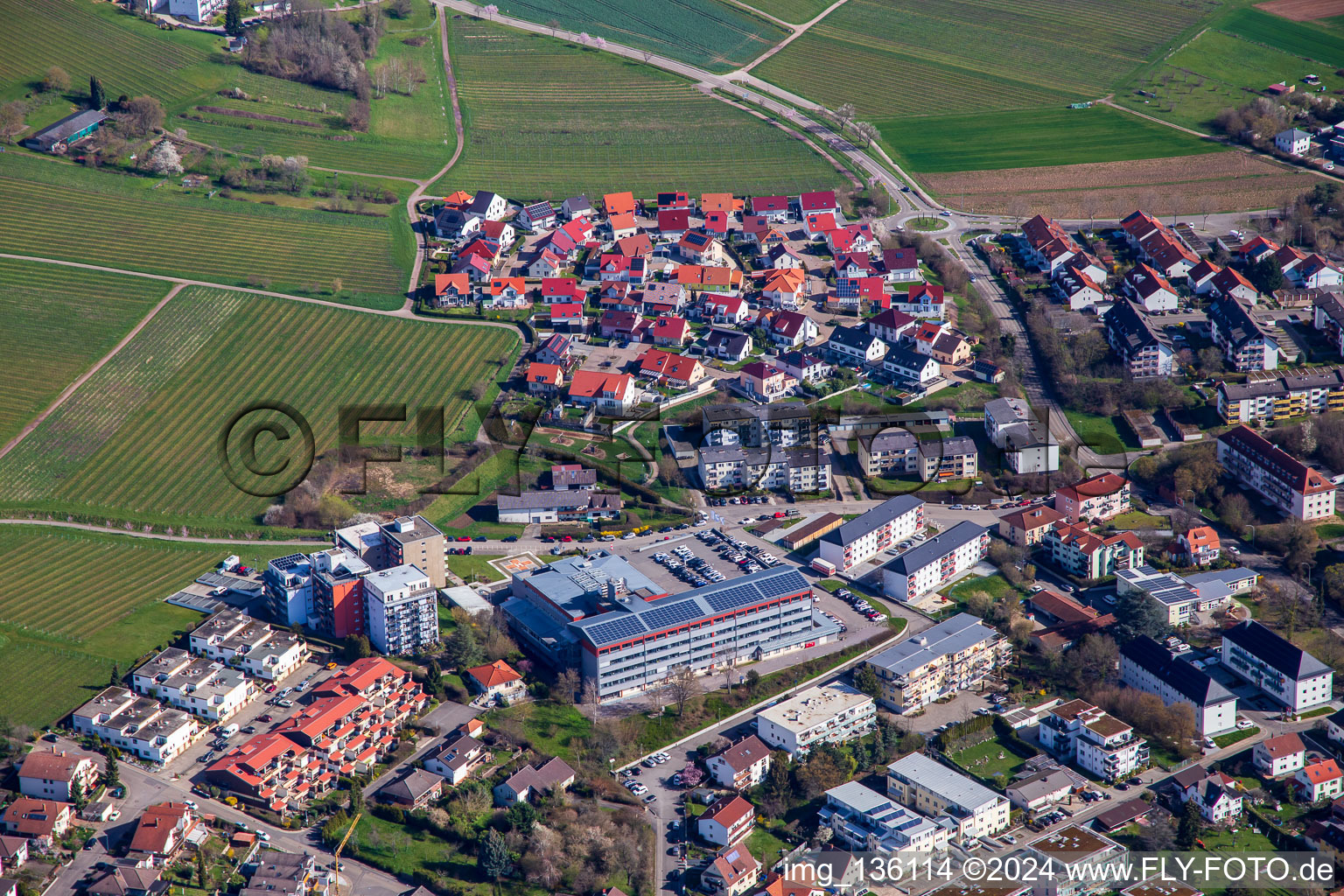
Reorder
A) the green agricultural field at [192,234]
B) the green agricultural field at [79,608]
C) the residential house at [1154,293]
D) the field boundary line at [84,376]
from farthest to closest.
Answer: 1. the green agricultural field at [192,234]
2. the residential house at [1154,293]
3. the field boundary line at [84,376]
4. the green agricultural field at [79,608]

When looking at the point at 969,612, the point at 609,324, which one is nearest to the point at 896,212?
the point at 609,324

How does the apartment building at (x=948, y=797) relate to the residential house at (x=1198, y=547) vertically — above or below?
below

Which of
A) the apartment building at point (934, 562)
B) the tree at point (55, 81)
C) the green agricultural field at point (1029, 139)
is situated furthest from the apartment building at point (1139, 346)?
the tree at point (55, 81)

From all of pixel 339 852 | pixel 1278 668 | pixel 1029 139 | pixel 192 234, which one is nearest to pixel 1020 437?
pixel 1278 668

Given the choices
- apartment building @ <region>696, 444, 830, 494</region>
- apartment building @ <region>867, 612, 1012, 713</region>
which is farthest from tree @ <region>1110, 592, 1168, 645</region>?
apartment building @ <region>696, 444, 830, 494</region>

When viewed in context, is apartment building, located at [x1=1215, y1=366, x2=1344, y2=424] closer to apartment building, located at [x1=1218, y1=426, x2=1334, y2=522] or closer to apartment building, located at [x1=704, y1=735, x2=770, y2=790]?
apartment building, located at [x1=1218, y1=426, x2=1334, y2=522]

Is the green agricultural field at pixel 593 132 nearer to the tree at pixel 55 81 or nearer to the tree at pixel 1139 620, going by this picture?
the tree at pixel 55 81
